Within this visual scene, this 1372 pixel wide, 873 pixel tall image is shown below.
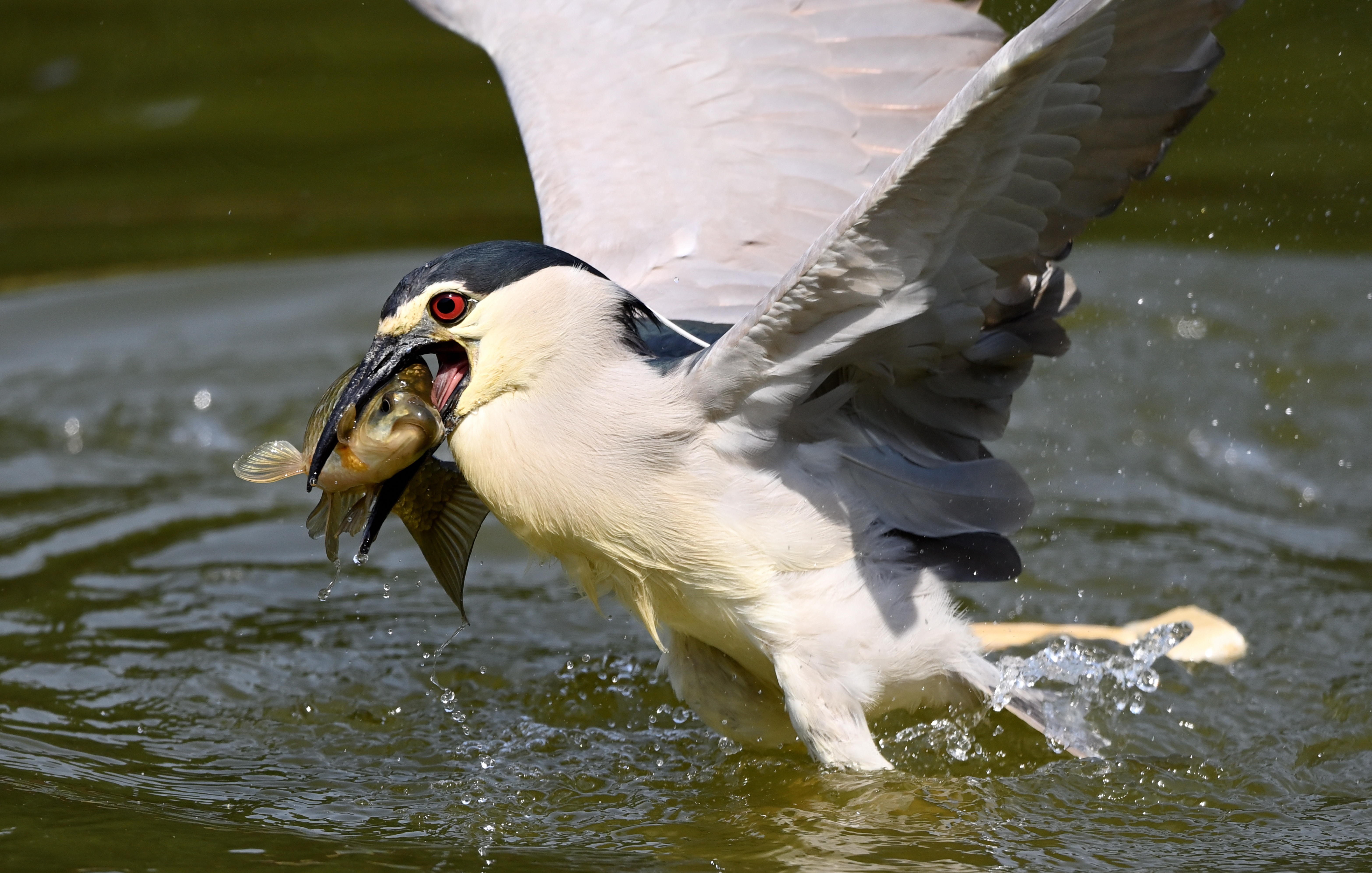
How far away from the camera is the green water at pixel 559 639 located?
2939 mm

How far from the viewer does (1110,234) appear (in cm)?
686

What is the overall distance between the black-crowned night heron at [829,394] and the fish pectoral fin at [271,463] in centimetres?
14

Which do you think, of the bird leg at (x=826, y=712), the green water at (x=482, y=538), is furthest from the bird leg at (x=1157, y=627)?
Answer: the bird leg at (x=826, y=712)

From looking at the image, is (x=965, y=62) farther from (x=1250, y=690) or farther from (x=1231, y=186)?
(x=1231, y=186)

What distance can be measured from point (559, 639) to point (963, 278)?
172 cm

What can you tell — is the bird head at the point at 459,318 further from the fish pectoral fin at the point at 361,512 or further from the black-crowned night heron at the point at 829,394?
the fish pectoral fin at the point at 361,512

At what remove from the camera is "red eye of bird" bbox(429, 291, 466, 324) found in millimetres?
2904

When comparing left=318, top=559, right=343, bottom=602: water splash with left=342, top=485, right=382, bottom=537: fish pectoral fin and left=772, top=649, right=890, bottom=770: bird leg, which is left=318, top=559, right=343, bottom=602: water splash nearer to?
left=342, top=485, right=382, bottom=537: fish pectoral fin

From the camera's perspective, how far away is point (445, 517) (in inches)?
130

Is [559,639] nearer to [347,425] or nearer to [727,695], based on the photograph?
[727,695]

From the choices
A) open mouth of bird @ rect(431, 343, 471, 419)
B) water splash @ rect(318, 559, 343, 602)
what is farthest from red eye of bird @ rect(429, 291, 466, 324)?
water splash @ rect(318, 559, 343, 602)

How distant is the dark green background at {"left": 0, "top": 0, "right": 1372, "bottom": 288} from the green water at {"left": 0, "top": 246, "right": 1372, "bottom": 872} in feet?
1.02

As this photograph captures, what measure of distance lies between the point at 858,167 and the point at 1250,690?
1574 millimetres

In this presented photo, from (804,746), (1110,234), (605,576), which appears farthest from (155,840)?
(1110,234)
